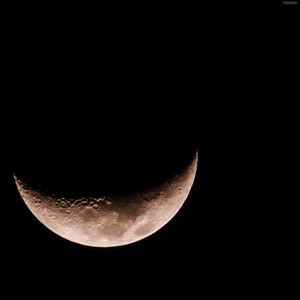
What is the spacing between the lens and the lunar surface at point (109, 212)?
183 centimetres

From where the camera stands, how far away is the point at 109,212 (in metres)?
1.85

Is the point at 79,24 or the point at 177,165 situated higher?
the point at 79,24

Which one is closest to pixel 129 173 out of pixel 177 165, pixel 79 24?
pixel 177 165

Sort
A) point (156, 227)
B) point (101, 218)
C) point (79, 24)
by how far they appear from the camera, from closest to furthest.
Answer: point (79, 24), point (101, 218), point (156, 227)

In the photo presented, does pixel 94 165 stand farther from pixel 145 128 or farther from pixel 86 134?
pixel 145 128

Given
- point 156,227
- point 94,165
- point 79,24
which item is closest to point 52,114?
point 94,165

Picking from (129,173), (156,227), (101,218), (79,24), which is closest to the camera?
(79,24)

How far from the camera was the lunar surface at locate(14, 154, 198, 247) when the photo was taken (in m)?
1.83

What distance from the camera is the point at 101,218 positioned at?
6.10ft

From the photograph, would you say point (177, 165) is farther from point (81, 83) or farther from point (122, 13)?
point (122, 13)

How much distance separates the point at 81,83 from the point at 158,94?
33 cm

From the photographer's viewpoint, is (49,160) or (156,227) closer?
(49,160)

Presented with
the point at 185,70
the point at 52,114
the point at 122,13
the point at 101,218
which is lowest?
the point at 101,218

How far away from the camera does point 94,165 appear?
1.66 metres
